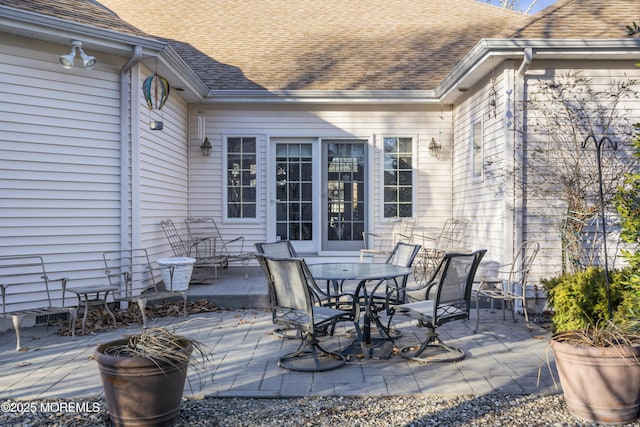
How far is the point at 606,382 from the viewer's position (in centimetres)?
312

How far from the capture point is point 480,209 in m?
7.36

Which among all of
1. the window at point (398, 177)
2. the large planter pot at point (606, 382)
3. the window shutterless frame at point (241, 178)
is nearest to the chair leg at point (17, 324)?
the large planter pot at point (606, 382)

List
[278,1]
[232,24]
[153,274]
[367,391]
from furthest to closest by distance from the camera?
[278,1] → [232,24] → [153,274] → [367,391]

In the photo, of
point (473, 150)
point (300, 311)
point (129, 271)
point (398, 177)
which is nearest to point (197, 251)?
point (129, 271)

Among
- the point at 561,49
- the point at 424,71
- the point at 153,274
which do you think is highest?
the point at 424,71

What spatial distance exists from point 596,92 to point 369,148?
3737mm

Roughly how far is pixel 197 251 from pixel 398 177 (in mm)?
3669

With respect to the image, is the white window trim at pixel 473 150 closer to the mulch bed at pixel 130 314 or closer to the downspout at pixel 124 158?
the mulch bed at pixel 130 314

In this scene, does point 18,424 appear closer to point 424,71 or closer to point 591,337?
point 591,337

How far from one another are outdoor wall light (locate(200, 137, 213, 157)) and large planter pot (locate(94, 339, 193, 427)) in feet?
20.5

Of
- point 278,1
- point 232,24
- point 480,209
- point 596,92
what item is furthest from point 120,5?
point 596,92

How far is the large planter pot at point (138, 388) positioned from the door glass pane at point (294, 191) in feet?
20.4

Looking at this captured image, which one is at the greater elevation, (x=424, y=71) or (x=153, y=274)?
(x=424, y=71)

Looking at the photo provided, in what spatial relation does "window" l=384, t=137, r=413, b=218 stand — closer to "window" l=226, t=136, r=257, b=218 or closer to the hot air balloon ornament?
"window" l=226, t=136, r=257, b=218
